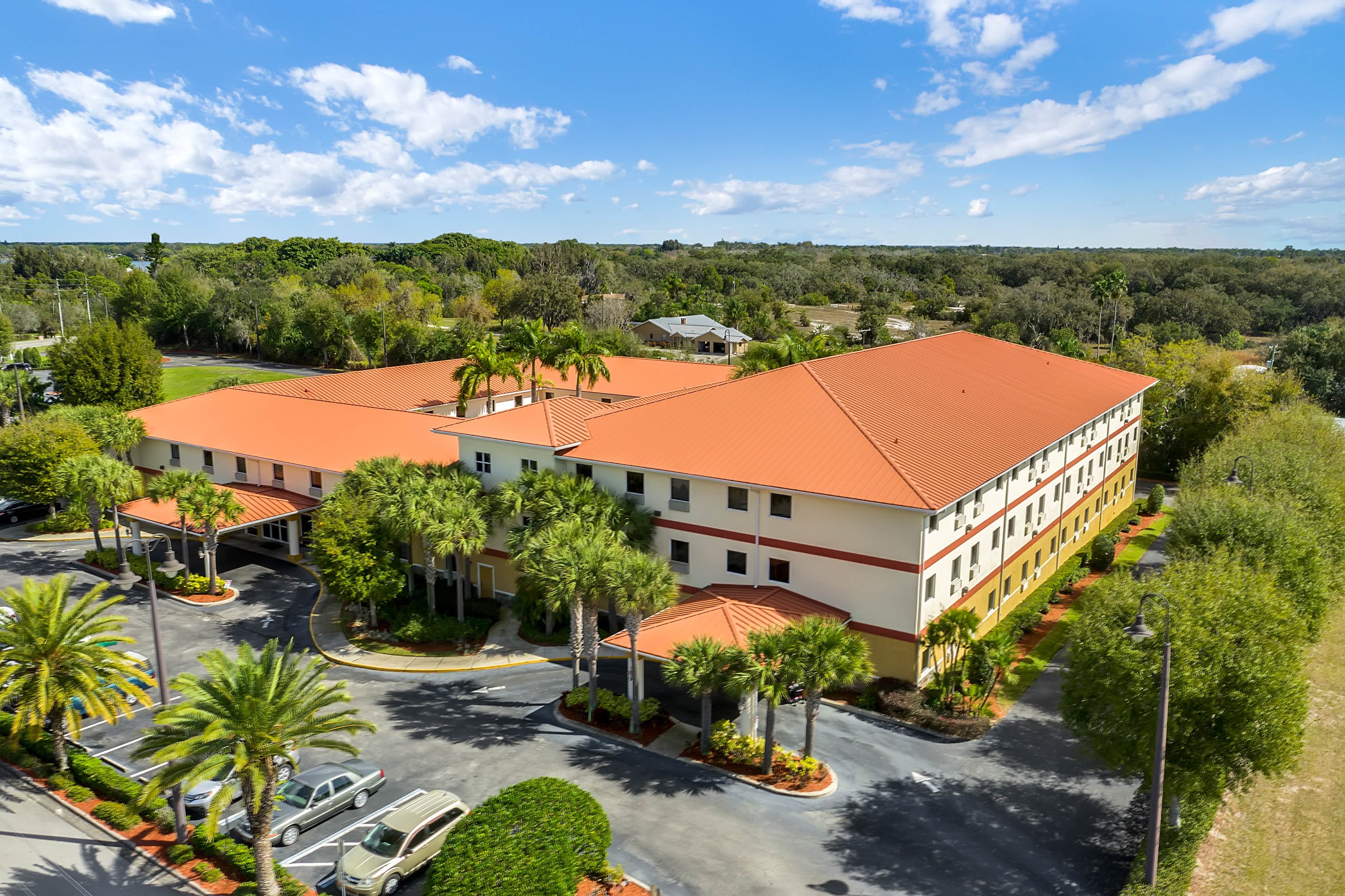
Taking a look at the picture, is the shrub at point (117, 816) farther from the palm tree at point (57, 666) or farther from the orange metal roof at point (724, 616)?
the orange metal roof at point (724, 616)

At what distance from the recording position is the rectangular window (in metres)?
38.2

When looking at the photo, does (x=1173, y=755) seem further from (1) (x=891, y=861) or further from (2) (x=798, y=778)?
(2) (x=798, y=778)

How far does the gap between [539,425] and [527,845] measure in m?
24.7

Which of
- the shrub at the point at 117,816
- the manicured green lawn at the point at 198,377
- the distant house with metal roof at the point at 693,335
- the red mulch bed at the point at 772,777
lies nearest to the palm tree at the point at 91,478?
the shrub at the point at 117,816

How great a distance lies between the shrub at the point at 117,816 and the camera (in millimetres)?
25984

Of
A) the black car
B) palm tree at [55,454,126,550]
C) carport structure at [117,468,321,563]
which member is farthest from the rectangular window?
the black car

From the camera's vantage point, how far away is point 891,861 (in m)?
24.3

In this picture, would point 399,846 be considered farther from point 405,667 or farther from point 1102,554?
point 1102,554

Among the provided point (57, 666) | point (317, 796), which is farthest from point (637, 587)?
point (57, 666)

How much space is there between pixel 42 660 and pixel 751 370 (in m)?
47.5

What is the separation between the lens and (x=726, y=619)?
32.0 m

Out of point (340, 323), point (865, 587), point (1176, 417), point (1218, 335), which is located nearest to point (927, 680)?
point (865, 587)

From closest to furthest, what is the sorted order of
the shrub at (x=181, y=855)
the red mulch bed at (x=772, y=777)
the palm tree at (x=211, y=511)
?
the shrub at (x=181, y=855) < the red mulch bed at (x=772, y=777) < the palm tree at (x=211, y=511)

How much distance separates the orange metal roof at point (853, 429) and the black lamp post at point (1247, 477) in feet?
27.4
